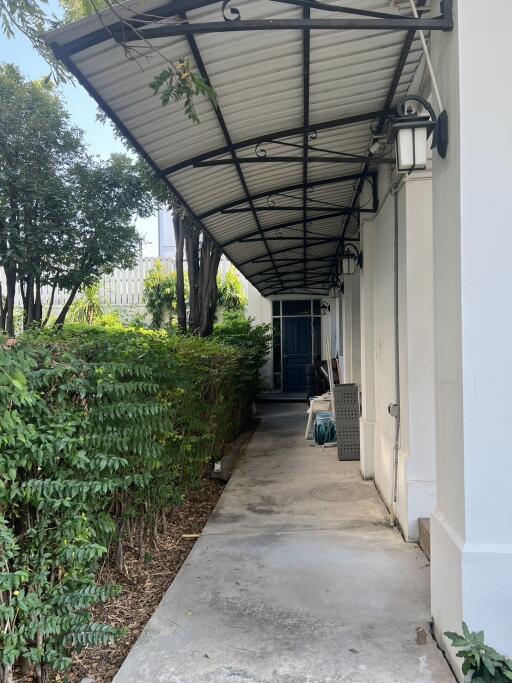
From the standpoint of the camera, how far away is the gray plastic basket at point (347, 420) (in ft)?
23.3

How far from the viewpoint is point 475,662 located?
84.8 inches

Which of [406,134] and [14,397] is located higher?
[406,134]

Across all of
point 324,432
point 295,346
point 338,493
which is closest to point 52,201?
point 324,432

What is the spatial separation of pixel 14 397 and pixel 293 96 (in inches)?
112

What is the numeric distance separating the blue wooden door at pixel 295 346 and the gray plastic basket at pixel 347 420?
27.9ft

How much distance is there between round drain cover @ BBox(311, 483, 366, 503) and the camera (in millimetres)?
5356

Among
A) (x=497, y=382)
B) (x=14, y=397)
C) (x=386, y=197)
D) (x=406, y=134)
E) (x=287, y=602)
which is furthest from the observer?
(x=386, y=197)

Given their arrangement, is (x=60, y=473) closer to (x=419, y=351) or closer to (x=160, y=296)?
(x=419, y=351)

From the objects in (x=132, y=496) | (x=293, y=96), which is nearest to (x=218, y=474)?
(x=132, y=496)

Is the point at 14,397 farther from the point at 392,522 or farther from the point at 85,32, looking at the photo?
the point at 392,522

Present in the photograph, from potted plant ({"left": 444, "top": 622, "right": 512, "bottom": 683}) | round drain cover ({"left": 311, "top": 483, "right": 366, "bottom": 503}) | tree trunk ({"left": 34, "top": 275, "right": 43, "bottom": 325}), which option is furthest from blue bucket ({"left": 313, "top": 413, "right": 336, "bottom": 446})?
potted plant ({"left": 444, "top": 622, "right": 512, "bottom": 683})

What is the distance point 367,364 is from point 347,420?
1264 millimetres

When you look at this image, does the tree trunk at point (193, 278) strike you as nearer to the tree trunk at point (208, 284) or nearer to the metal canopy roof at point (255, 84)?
the tree trunk at point (208, 284)

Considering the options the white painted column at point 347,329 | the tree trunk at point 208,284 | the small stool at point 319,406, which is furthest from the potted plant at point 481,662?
the tree trunk at point 208,284
